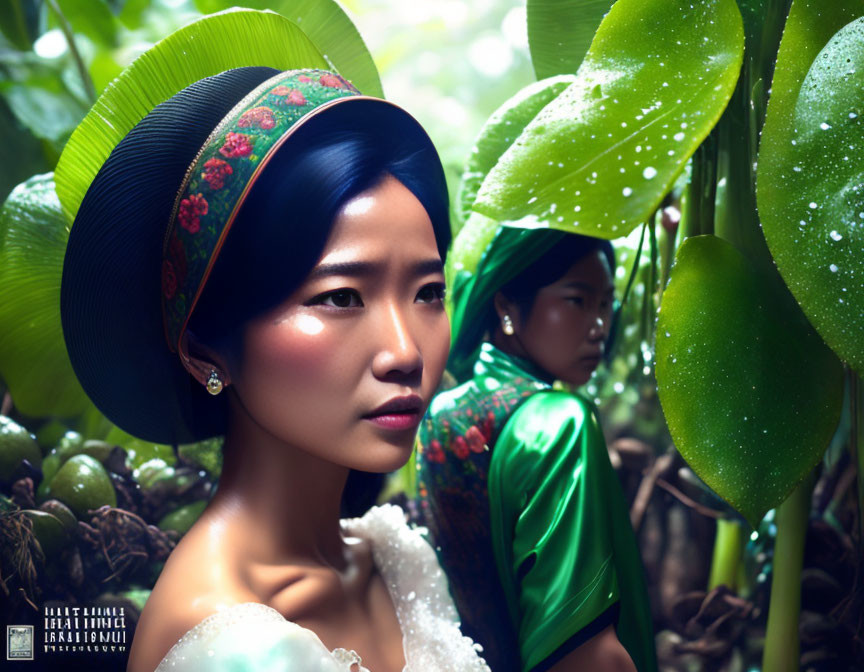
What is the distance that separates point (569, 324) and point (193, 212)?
17.2 inches

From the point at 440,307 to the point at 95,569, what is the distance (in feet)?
1.39

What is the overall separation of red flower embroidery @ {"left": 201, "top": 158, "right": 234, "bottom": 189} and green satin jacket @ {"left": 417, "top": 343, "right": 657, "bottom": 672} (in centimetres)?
37

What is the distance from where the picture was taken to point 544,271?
3.13ft

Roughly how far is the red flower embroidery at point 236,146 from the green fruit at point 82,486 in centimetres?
36

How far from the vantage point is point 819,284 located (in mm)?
709

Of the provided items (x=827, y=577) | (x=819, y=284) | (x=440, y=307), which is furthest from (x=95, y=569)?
(x=827, y=577)

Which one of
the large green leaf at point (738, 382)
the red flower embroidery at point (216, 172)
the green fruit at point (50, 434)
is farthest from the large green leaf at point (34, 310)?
the large green leaf at point (738, 382)

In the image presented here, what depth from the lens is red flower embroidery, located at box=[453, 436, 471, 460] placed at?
937mm

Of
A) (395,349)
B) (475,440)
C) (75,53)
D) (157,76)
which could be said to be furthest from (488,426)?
(75,53)

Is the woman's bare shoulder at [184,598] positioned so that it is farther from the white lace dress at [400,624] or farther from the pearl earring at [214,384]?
the pearl earring at [214,384]

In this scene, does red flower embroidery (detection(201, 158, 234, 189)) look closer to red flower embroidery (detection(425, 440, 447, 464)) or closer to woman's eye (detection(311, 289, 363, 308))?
woman's eye (detection(311, 289, 363, 308))

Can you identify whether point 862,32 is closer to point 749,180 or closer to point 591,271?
point 749,180

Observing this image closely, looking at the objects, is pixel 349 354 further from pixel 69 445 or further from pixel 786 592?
pixel 786 592

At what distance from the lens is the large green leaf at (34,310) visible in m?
0.84
